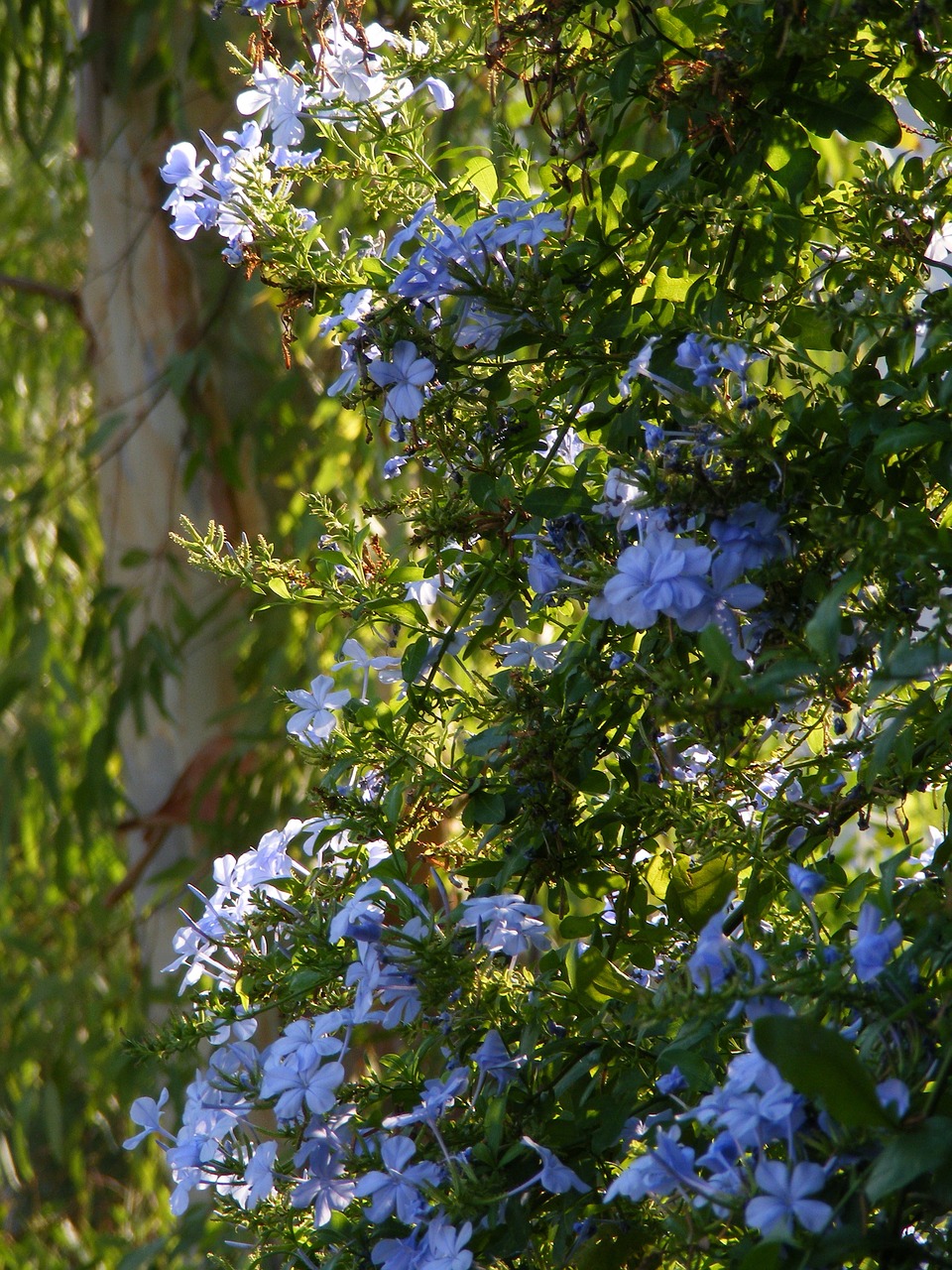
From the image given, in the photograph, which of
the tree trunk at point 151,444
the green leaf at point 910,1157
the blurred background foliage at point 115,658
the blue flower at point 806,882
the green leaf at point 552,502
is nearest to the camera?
the green leaf at point 910,1157

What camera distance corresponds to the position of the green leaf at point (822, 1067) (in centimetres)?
39

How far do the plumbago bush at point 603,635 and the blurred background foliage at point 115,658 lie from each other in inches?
34.6

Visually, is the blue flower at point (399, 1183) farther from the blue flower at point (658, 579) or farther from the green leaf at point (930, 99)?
the green leaf at point (930, 99)

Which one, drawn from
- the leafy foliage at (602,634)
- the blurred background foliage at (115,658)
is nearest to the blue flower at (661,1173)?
the leafy foliage at (602,634)

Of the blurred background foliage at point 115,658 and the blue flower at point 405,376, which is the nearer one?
the blue flower at point 405,376

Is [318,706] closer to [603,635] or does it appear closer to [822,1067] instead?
[603,635]

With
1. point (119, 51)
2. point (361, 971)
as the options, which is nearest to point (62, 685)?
point (119, 51)

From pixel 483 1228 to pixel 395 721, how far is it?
0.26 meters

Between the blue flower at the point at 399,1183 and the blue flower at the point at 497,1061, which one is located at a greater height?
the blue flower at the point at 497,1061

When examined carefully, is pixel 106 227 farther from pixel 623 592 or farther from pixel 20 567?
pixel 623 592

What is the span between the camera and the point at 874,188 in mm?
568

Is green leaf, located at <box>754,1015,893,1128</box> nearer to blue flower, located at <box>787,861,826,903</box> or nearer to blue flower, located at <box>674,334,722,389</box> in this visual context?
blue flower, located at <box>787,861,826,903</box>

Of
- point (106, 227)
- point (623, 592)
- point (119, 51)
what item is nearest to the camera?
point (623, 592)

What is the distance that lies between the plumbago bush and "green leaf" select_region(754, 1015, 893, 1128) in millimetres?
44
